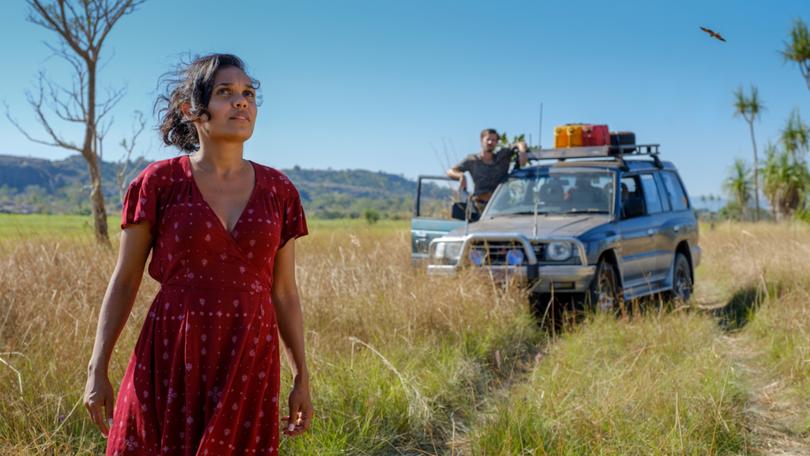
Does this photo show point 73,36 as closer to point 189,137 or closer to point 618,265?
point 618,265

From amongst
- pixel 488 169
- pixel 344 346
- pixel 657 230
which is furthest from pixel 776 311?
pixel 344 346

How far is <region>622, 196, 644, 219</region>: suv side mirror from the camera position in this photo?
9.51 metres

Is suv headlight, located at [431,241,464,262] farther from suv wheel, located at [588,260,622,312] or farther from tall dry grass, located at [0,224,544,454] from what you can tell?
suv wheel, located at [588,260,622,312]

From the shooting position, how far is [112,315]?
2.75 m

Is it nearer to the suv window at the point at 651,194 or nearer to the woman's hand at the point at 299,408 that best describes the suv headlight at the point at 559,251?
the suv window at the point at 651,194

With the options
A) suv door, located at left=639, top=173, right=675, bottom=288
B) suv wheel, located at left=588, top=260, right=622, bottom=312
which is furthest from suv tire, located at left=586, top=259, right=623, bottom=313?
suv door, located at left=639, top=173, right=675, bottom=288

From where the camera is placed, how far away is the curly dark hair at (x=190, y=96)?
113 inches

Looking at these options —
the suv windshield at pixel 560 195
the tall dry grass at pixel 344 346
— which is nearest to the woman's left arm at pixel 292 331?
the tall dry grass at pixel 344 346

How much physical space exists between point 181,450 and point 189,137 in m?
1.01

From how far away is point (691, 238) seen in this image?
38.2 ft

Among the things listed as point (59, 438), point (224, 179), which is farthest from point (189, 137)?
point (59, 438)

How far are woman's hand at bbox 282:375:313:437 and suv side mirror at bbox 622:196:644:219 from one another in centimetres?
703

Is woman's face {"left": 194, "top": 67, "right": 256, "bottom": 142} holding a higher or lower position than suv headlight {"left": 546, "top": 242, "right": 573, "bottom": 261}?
higher

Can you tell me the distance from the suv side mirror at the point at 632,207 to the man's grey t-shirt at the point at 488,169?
1.45 metres
